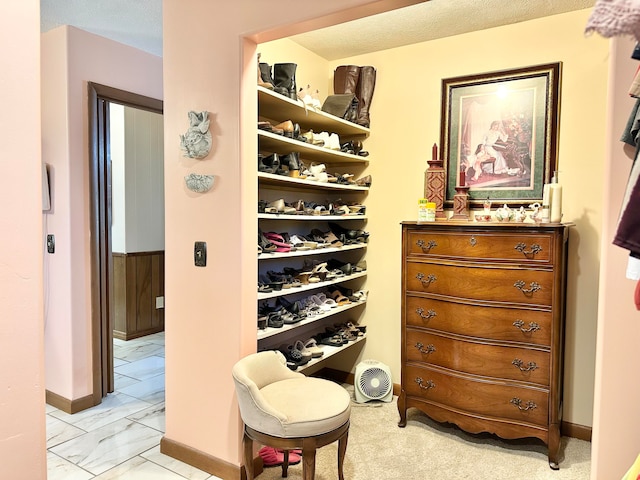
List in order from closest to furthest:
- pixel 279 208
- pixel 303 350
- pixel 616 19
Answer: pixel 616 19 < pixel 279 208 < pixel 303 350

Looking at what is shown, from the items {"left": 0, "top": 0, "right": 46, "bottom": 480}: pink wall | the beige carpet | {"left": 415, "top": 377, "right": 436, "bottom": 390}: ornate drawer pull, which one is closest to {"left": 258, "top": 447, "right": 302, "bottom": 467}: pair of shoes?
the beige carpet

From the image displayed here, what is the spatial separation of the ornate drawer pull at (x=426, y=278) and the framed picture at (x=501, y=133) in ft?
2.11

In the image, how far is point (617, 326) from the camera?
4.39 ft

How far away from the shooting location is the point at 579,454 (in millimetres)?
2512

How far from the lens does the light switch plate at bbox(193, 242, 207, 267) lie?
2.21 metres

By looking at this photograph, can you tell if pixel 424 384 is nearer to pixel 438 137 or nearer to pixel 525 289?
pixel 525 289

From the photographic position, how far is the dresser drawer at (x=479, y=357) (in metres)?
2.35

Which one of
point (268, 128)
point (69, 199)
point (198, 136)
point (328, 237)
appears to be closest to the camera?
point (198, 136)

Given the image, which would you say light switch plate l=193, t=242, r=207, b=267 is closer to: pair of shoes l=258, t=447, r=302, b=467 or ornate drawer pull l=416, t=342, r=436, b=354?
pair of shoes l=258, t=447, r=302, b=467

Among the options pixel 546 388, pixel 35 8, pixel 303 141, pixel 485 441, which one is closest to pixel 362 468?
pixel 485 441

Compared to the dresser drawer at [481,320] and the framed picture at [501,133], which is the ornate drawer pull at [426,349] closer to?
the dresser drawer at [481,320]

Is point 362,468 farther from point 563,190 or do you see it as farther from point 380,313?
point 563,190

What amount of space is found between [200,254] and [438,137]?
1873 mm

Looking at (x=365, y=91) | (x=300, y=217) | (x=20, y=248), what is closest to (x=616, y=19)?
(x=20, y=248)
